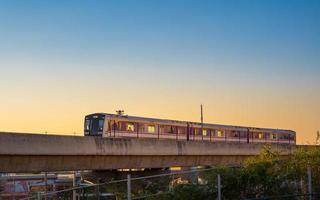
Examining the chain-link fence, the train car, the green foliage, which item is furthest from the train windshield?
the green foliage

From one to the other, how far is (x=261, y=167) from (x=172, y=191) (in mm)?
3324

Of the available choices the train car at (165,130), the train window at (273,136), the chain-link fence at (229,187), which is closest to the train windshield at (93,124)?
the train car at (165,130)

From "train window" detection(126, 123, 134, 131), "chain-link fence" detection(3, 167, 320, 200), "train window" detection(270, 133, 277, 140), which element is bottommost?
"chain-link fence" detection(3, 167, 320, 200)

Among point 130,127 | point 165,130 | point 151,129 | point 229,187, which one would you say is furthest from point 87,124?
point 229,187

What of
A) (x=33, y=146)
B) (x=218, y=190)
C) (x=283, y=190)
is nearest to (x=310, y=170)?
(x=283, y=190)

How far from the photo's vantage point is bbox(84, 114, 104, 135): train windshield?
146 ft

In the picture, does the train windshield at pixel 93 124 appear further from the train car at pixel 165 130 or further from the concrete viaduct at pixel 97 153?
the concrete viaduct at pixel 97 153

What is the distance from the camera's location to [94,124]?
4550 cm

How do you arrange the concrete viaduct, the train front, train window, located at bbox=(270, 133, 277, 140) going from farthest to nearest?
train window, located at bbox=(270, 133, 277, 140) < the train front < the concrete viaduct

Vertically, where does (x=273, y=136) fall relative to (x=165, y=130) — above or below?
below

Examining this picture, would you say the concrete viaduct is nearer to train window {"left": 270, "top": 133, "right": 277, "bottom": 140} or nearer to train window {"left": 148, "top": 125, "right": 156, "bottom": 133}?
train window {"left": 148, "top": 125, "right": 156, "bottom": 133}

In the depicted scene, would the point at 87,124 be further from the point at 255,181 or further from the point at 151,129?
the point at 255,181

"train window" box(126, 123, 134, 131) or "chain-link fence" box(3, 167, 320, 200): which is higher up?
"train window" box(126, 123, 134, 131)

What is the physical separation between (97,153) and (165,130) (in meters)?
22.0
